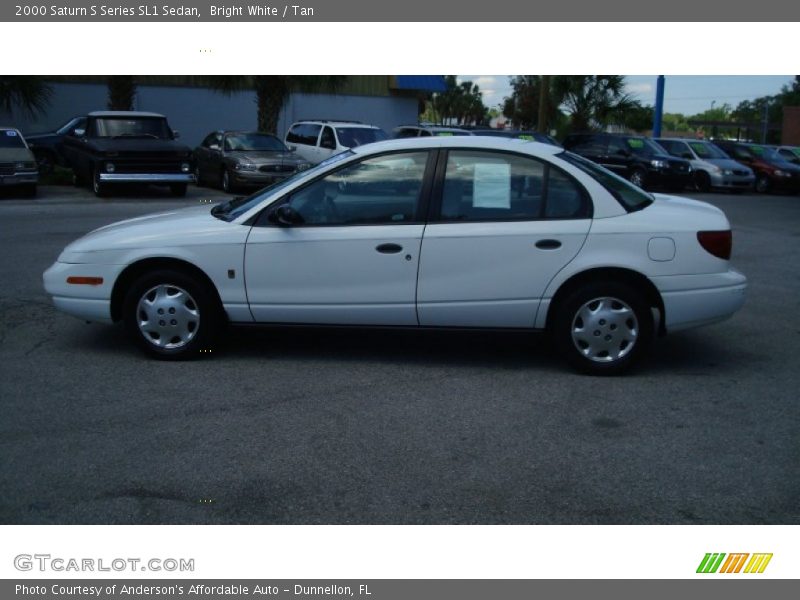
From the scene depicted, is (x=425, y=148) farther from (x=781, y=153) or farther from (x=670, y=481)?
(x=781, y=153)

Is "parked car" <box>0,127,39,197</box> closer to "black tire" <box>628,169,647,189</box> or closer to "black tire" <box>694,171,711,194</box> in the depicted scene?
"black tire" <box>628,169,647,189</box>

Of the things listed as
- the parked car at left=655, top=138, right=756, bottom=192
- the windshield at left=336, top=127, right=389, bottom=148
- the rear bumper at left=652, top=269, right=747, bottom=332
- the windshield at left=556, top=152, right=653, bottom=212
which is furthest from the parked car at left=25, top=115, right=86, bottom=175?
the rear bumper at left=652, top=269, right=747, bottom=332

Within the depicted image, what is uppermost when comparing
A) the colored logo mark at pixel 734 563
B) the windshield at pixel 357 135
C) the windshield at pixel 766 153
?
the windshield at pixel 357 135

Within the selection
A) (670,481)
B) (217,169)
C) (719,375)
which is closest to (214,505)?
(670,481)

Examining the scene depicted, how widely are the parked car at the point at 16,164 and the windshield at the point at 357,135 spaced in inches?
265

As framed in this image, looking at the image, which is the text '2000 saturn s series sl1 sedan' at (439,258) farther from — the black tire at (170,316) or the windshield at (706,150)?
the windshield at (706,150)

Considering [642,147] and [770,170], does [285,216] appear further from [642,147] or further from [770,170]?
[770,170]

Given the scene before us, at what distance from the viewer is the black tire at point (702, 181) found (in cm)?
2646

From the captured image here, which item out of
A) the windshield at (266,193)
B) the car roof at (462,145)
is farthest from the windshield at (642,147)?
the windshield at (266,193)

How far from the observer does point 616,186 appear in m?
6.49

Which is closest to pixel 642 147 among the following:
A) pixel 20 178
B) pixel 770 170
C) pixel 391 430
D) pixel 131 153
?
pixel 770 170

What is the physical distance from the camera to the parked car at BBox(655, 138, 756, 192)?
26172mm

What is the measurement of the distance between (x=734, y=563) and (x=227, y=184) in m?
17.8

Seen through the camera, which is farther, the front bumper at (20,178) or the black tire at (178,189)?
the black tire at (178,189)
